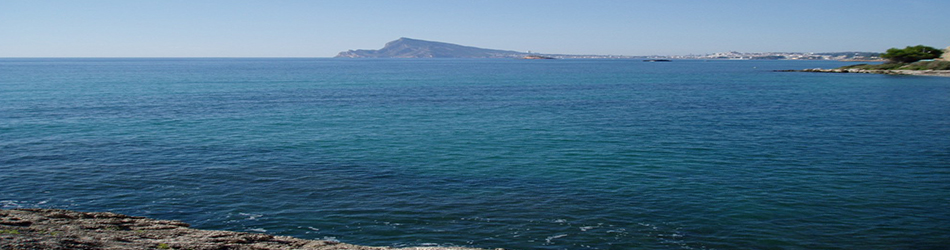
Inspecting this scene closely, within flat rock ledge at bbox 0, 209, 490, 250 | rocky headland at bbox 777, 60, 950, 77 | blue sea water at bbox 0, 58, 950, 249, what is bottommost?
rocky headland at bbox 777, 60, 950, 77

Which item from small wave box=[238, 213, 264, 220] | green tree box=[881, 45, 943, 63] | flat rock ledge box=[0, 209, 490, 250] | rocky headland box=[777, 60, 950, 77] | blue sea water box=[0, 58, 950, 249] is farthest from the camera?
green tree box=[881, 45, 943, 63]

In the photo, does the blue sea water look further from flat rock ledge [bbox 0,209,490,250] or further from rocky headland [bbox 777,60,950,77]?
rocky headland [bbox 777,60,950,77]

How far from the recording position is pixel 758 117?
65875mm

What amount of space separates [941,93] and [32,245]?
11482cm

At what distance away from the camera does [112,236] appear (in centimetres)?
2033

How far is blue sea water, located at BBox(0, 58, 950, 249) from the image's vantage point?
2622cm

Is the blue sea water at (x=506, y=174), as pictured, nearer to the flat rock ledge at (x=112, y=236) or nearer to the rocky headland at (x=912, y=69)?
the flat rock ledge at (x=112, y=236)

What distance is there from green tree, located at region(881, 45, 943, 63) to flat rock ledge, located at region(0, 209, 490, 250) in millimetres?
214452

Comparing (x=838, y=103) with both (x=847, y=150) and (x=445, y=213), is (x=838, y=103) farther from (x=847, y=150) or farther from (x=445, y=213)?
(x=445, y=213)

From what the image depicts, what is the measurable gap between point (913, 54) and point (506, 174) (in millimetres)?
200774

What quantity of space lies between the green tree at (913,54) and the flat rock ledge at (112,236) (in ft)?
704

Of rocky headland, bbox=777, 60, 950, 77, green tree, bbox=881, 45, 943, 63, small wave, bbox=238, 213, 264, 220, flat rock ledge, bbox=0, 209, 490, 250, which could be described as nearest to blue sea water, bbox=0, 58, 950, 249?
small wave, bbox=238, 213, 264, 220

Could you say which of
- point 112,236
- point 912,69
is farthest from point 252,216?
point 912,69

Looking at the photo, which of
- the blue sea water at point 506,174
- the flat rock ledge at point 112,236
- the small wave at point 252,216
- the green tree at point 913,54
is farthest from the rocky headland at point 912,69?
the flat rock ledge at point 112,236
